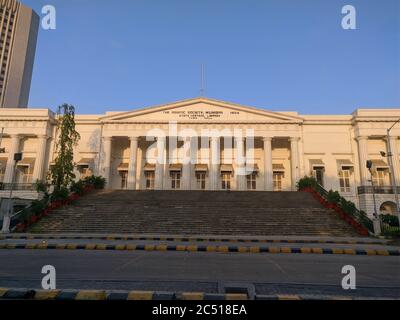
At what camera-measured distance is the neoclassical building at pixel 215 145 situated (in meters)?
36.2

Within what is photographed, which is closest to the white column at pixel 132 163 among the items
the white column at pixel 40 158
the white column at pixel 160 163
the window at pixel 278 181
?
the white column at pixel 160 163

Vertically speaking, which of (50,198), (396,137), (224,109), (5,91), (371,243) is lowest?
(371,243)

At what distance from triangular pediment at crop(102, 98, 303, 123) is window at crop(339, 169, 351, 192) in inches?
334

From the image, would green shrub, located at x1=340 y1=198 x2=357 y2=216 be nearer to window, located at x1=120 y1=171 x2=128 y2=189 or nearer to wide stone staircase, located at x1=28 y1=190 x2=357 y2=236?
wide stone staircase, located at x1=28 y1=190 x2=357 y2=236

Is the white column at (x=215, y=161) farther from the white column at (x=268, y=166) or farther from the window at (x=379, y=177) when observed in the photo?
Result: the window at (x=379, y=177)

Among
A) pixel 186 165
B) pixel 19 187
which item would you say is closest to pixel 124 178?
pixel 186 165

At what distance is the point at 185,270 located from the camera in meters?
8.04

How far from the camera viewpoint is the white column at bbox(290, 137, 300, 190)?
35406 millimetres

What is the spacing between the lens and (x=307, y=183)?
32.0 meters

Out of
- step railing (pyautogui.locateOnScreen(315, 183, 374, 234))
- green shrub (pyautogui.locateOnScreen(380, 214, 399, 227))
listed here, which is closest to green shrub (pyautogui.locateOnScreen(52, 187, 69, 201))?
step railing (pyautogui.locateOnScreen(315, 183, 374, 234))
